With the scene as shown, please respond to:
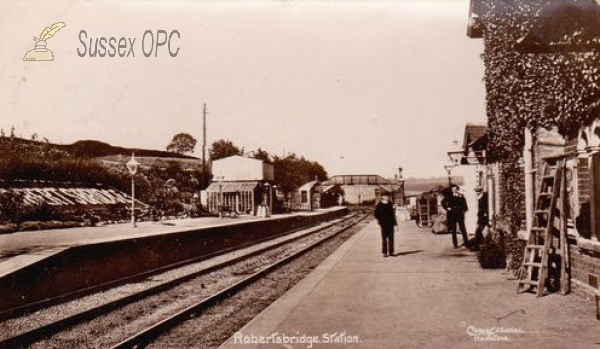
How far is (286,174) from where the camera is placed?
6406 cm

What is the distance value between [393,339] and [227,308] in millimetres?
3457

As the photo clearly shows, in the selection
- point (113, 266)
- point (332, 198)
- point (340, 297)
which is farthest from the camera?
point (332, 198)

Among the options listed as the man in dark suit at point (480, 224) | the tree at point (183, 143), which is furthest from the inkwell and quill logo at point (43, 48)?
the tree at point (183, 143)

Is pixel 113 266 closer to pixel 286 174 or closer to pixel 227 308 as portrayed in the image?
pixel 227 308

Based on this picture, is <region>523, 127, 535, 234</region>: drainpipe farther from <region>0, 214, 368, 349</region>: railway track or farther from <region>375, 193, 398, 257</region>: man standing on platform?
<region>0, 214, 368, 349</region>: railway track

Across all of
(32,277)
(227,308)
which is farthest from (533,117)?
(32,277)

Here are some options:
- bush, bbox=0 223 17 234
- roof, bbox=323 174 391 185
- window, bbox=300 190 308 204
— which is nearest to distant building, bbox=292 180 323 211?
window, bbox=300 190 308 204

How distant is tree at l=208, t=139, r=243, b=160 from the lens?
66.6m

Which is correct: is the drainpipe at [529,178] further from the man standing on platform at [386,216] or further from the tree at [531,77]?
the man standing on platform at [386,216]

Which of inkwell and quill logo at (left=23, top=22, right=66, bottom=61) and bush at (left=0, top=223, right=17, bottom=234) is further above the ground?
inkwell and quill logo at (left=23, top=22, right=66, bottom=61)

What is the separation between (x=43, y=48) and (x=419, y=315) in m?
6.81

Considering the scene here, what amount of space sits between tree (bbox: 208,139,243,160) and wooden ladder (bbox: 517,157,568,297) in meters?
58.9

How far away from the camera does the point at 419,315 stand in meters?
6.59

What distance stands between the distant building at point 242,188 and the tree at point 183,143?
994 centimetres
